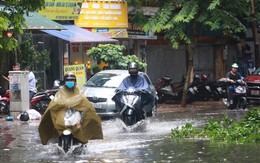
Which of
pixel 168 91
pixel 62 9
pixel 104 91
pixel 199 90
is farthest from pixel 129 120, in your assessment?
pixel 199 90

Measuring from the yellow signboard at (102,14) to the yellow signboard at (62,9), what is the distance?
1077mm

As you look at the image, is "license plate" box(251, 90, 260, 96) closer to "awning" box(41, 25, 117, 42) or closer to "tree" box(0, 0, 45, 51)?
"awning" box(41, 25, 117, 42)

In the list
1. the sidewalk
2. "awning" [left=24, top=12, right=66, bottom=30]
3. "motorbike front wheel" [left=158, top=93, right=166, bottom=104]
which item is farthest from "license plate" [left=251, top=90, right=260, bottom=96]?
"awning" [left=24, top=12, right=66, bottom=30]

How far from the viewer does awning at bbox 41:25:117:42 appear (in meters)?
28.8

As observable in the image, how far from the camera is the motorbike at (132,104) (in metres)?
19.2

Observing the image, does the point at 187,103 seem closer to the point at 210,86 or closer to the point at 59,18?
the point at 210,86

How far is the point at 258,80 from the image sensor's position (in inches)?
1174

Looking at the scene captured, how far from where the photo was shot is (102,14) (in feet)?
106

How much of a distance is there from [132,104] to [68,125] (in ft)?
17.9

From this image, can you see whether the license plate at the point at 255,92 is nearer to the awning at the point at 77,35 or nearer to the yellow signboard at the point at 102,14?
the awning at the point at 77,35

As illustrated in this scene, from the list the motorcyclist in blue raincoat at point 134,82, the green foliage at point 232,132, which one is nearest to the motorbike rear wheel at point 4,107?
the motorcyclist in blue raincoat at point 134,82

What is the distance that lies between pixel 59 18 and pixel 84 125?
54.0ft

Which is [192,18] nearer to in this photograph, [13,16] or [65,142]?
[13,16]

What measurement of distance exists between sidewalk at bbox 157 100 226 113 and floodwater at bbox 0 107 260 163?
902 centimetres
